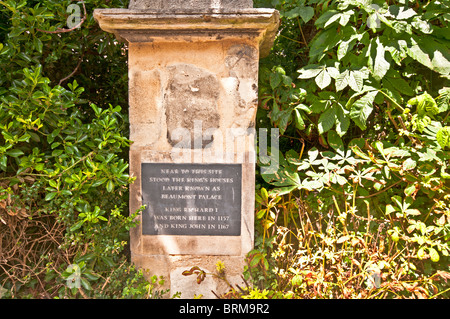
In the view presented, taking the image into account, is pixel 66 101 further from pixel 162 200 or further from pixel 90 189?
pixel 162 200

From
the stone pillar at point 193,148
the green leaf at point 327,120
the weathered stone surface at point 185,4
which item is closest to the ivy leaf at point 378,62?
the green leaf at point 327,120

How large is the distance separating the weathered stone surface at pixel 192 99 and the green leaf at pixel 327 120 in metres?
0.72

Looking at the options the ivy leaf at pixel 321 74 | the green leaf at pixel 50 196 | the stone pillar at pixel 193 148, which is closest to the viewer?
the green leaf at pixel 50 196

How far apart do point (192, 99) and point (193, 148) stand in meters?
0.31

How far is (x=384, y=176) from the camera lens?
8.56 ft

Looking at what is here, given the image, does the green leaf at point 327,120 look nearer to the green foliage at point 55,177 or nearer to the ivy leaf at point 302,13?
the ivy leaf at point 302,13

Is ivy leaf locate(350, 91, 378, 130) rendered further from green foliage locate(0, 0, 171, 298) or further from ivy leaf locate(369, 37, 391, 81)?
green foliage locate(0, 0, 171, 298)

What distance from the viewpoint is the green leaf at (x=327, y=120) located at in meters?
2.54

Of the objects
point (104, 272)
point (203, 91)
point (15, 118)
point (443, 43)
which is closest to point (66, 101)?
point (15, 118)

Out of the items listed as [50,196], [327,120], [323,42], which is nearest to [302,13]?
[323,42]

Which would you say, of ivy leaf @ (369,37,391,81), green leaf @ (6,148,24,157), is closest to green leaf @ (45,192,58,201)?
green leaf @ (6,148,24,157)

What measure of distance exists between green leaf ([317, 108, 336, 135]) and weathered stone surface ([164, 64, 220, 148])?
2.35 ft

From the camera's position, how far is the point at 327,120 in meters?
2.56

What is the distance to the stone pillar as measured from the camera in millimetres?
2359
